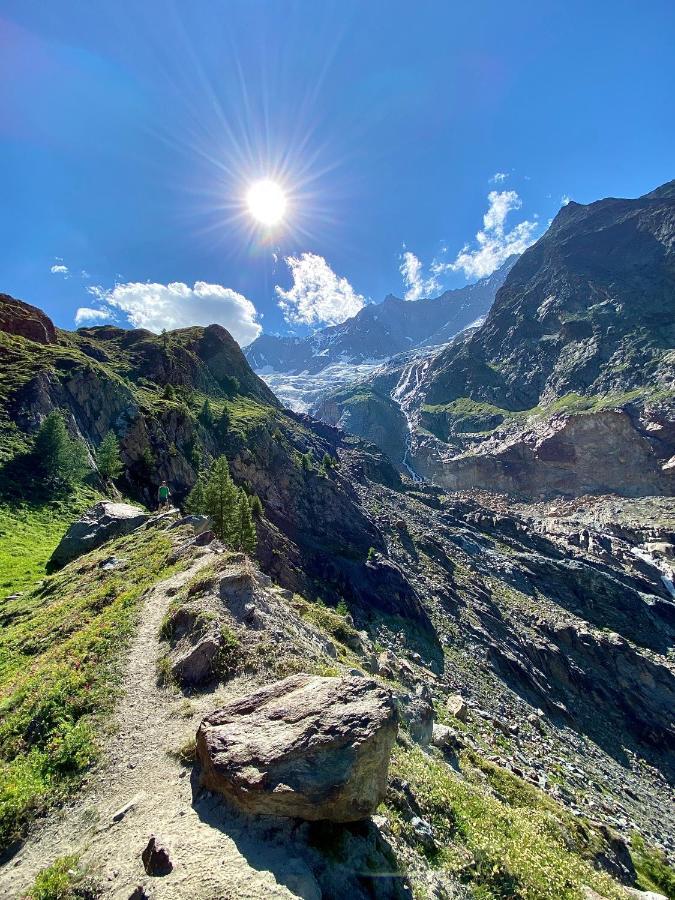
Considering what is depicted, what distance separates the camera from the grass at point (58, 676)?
10211 mm

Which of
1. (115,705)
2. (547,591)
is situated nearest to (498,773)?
(115,705)

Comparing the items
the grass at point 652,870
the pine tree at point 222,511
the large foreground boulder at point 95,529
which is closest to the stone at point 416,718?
the grass at point 652,870

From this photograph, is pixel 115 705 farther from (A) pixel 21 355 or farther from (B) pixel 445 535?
(B) pixel 445 535

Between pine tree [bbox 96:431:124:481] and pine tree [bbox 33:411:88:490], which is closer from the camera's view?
pine tree [bbox 33:411:88:490]

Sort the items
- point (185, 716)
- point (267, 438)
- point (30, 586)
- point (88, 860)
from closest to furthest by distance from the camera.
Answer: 1. point (88, 860)
2. point (185, 716)
3. point (30, 586)
4. point (267, 438)

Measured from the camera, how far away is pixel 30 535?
3578 centimetres

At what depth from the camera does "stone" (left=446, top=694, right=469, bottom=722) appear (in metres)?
33.2

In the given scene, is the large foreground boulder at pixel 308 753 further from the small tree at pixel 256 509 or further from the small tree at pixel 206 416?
the small tree at pixel 206 416

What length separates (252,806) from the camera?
8.19 m

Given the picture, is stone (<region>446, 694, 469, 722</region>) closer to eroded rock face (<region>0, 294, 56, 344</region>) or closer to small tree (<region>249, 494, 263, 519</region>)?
small tree (<region>249, 494, 263, 519</region>)

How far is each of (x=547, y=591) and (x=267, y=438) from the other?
72.9 metres

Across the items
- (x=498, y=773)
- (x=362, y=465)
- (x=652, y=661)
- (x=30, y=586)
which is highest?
(x=362, y=465)

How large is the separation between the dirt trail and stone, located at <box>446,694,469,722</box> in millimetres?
28451

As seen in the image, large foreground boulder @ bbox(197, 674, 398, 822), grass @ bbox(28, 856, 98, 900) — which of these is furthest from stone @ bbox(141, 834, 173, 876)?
large foreground boulder @ bbox(197, 674, 398, 822)
